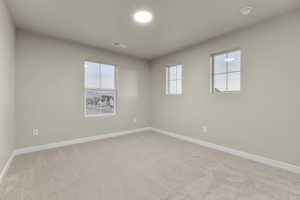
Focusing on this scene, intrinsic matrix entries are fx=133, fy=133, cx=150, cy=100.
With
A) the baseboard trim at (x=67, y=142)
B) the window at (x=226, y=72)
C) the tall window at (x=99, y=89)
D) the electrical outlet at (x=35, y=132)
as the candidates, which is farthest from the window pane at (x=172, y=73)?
the electrical outlet at (x=35, y=132)

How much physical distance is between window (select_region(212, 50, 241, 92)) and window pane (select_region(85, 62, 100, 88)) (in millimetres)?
3047

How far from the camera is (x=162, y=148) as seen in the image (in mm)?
3049

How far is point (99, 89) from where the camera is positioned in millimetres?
3748


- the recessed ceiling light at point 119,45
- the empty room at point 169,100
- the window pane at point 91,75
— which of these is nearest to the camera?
the empty room at point 169,100

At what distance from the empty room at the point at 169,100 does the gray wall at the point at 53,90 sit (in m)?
0.02

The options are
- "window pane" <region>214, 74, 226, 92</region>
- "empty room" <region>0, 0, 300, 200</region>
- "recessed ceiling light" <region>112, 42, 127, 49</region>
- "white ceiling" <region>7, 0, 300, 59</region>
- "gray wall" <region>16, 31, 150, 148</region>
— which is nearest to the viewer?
"empty room" <region>0, 0, 300, 200</region>

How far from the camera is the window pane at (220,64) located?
2994 mm

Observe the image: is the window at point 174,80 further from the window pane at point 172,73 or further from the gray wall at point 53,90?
the gray wall at point 53,90

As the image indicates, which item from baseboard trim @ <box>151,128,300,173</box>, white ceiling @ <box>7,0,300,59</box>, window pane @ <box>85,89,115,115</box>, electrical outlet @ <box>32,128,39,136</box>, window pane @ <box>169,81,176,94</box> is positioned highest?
white ceiling @ <box>7,0,300,59</box>

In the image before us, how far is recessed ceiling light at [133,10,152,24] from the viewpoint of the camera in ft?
7.01

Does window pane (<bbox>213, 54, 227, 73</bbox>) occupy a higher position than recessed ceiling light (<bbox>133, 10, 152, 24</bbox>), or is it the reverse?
recessed ceiling light (<bbox>133, 10, 152, 24</bbox>)

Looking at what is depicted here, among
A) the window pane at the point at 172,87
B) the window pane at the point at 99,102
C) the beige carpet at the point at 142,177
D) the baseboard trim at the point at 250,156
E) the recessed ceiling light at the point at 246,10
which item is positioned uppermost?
the recessed ceiling light at the point at 246,10

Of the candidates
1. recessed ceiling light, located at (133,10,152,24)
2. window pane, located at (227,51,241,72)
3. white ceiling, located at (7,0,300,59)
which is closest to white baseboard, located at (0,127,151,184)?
white ceiling, located at (7,0,300,59)

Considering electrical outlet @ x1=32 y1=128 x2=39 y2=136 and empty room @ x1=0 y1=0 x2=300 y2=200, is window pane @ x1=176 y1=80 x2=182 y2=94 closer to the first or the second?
empty room @ x1=0 y1=0 x2=300 y2=200
